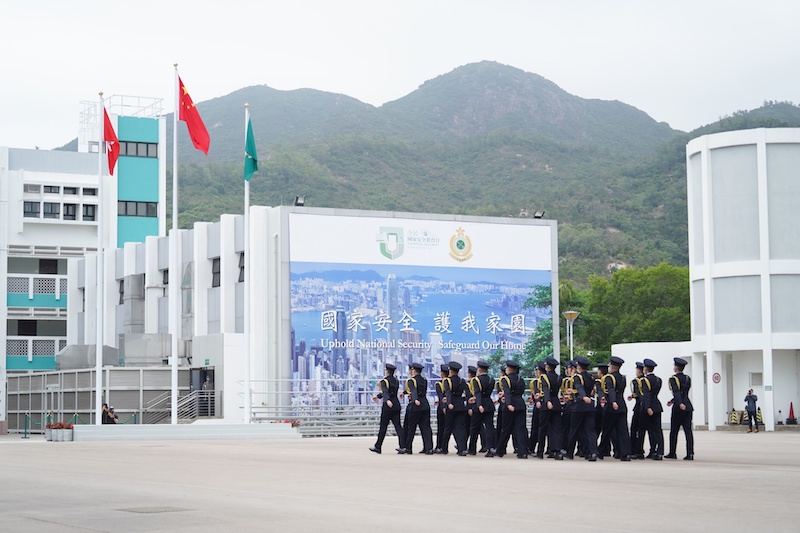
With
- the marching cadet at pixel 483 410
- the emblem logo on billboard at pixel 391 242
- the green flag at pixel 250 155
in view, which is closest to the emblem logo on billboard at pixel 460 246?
the emblem logo on billboard at pixel 391 242

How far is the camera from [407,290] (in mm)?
43156

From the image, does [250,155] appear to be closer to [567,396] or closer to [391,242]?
[391,242]

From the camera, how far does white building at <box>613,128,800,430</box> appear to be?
39188 millimetres

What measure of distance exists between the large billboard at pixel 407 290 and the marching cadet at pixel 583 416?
67.4 feet

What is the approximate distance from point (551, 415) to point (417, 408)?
305cm

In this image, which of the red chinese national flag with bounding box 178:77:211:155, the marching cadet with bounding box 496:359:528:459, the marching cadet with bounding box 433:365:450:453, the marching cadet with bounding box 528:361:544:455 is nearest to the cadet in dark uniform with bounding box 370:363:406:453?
the marching cadet with bounding box 433:365:450:453

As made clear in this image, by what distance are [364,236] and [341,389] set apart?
5.78 m

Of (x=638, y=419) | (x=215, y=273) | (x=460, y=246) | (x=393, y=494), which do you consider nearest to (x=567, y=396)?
(x=638, y=419)

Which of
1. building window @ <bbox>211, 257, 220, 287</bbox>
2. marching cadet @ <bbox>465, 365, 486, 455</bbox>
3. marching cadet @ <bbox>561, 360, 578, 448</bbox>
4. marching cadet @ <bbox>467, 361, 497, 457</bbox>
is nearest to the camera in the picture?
marching cadet @ <bbox>561, 360, 578, 448</bbox>

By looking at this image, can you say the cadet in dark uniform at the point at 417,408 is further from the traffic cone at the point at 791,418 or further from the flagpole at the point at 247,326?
the traffic cone at the point at 791,418

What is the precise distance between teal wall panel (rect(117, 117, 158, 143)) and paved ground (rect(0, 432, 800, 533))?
143ft

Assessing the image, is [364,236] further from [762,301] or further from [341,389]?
[762,301]

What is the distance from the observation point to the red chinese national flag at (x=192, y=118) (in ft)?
112

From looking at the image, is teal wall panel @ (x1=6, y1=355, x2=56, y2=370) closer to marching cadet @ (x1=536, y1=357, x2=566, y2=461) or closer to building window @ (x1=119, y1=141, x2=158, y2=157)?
building window @ (x1=119, y1=141, x2=158, y2=157)
